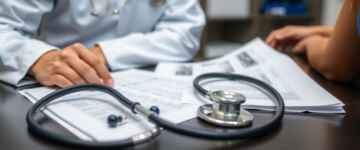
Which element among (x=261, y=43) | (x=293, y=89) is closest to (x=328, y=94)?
(x=293, y=89)

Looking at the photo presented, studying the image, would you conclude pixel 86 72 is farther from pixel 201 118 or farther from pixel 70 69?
pixel 201 118

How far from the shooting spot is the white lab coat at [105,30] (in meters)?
0.78

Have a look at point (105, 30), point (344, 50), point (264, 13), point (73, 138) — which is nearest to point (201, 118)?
point (73, 138)

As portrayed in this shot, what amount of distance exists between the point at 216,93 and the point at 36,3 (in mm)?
454

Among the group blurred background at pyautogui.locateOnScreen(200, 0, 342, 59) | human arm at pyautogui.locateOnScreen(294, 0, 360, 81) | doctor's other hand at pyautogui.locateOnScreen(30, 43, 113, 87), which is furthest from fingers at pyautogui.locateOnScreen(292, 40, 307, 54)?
blurred background at pyautogui.locateOnScreen(200, 0, 342, 59)

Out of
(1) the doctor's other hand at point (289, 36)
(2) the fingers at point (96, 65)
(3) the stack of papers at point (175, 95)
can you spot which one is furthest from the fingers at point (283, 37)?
(2) the fingers at point (96, 65)

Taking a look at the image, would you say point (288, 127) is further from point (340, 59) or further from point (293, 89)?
point (340, 59)

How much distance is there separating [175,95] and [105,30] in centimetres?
37

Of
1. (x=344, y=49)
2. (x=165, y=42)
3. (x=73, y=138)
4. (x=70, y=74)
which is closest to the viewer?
(x=73, y=138)

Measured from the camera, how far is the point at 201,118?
570mm

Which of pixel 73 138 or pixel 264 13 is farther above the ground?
pixel 73 138

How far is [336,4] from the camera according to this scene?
231 centimetres

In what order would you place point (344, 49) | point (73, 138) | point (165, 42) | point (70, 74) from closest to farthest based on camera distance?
point (73, 138) → point (70, 74) → point (344, 49) → point (165, 42)

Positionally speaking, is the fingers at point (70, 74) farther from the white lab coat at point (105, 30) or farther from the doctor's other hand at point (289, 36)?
the doctor's other hand at point (289, 36)
